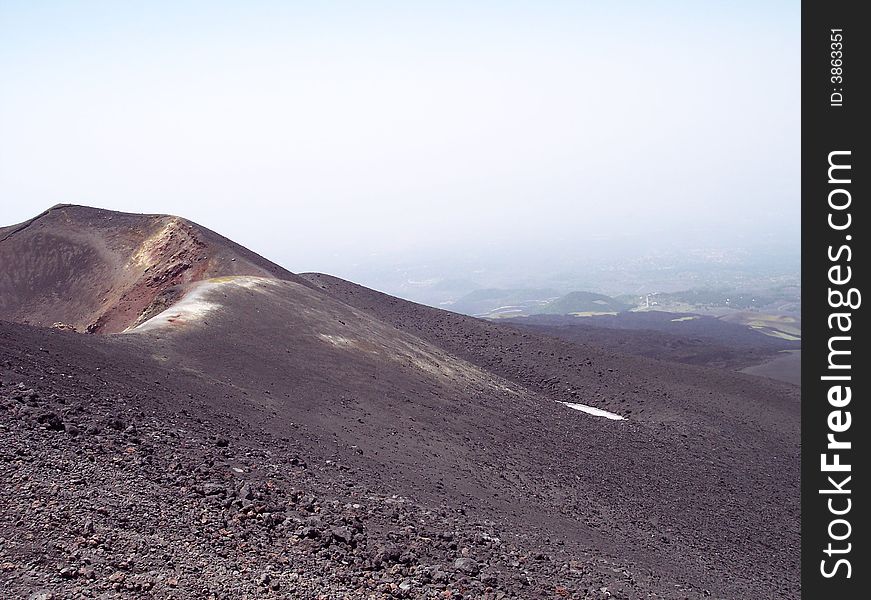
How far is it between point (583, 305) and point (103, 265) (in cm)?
11023

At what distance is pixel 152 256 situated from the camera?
30547 mm

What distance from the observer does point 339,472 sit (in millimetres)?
13898

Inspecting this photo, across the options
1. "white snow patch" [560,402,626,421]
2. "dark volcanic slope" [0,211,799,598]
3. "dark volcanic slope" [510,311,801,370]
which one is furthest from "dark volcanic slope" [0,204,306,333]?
"dark volcanic slope" [510,311,801,370]

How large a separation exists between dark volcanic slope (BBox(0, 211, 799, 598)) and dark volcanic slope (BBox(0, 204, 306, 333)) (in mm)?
696

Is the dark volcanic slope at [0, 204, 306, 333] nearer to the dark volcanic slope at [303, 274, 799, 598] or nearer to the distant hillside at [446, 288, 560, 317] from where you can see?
the dark volcanic slope at [303, 274, 799, 598]

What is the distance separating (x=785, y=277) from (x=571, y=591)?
204 m

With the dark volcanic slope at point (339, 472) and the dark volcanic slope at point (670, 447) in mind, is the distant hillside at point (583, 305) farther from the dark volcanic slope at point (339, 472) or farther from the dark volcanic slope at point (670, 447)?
the dark volcanic slope at point (339, 472)

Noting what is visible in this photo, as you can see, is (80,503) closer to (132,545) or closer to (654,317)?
(132,545)

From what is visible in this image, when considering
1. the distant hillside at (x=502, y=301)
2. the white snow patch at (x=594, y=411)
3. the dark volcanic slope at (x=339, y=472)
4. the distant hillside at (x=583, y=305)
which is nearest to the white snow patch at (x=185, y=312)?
the dark volcanic slope at (x=339, y=472)

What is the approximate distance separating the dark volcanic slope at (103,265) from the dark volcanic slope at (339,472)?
696 mm

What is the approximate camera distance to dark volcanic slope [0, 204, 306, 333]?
92.6ft

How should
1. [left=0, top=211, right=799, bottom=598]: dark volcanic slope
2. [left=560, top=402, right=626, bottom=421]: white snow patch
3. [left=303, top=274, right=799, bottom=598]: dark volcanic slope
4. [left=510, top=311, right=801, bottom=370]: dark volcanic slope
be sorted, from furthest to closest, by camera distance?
[left=510, top=311, right=801, bottom=370]: dark volcanic slope, [left=560, top=402, right=626, bottom=421]: white snow patch, [left=303, top=274, right=799, bottom=598]: dark volcanic slope, [left=0, top=211, right=799, bottom=598]: dark volcanic slope

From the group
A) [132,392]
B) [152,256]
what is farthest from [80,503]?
[152,256]

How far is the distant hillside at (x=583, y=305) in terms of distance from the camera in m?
128
